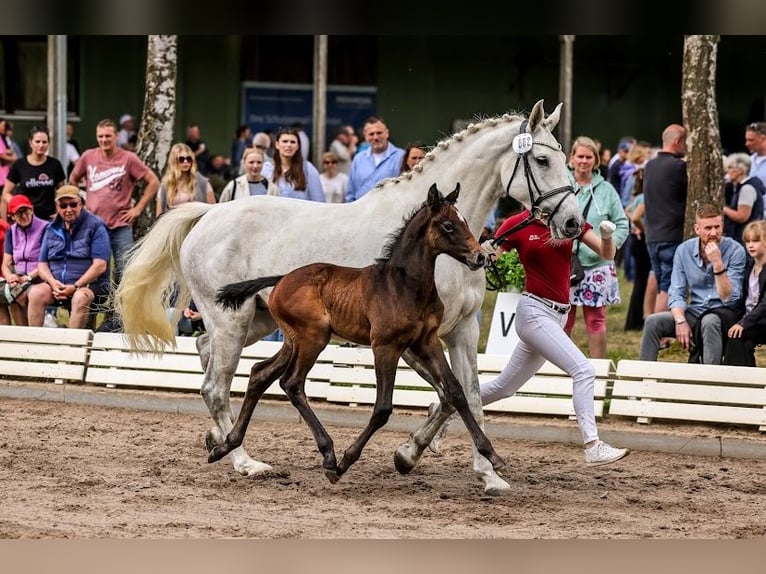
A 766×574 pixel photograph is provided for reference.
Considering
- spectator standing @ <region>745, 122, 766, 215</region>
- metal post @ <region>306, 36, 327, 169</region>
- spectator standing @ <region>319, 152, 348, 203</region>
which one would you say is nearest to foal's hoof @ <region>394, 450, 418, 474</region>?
spectator standing @ <region>745, 122, 766, 215</region>

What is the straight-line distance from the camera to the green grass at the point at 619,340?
11969 millimetres

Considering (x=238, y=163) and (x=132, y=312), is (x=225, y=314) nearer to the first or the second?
(x=132, y=312)

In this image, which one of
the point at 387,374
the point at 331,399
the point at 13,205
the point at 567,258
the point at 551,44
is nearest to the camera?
the point at 387,374

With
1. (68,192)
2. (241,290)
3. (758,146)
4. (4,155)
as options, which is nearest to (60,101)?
(4,155)

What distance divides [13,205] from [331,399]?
12.4 ft

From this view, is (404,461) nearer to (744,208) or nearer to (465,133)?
(465,133)

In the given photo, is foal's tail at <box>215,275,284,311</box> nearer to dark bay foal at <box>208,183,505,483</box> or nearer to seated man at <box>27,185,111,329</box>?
dark bay foal at <box>208,183,505,483</box>

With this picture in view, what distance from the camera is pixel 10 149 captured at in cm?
1755

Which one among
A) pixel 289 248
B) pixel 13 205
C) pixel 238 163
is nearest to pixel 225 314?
pixel 289 248

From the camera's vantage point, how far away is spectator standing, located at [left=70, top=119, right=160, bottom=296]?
12.5m

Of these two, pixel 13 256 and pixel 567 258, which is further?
pixel 13 256

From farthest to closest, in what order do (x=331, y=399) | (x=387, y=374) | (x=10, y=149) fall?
(x=10, y=149), (x=331, y=399), (x=387, y=374)

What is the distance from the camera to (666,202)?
42.7 feet

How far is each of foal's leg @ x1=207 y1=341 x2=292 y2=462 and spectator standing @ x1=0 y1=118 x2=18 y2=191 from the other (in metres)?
8.12
